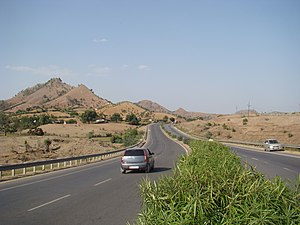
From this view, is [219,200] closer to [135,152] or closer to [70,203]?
[70,203]

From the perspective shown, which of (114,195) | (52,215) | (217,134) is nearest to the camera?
(52,215)

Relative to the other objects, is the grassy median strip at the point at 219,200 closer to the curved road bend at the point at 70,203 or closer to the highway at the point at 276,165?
the highway at the point at 276,165

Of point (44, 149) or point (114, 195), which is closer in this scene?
point (114, 195)

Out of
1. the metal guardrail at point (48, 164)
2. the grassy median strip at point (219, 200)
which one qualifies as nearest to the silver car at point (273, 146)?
the metal guardrail at point (48, 164)

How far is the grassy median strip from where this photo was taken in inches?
190

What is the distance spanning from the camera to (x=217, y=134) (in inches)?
4023

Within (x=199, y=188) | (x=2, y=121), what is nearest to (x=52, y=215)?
(x=199, y=188)

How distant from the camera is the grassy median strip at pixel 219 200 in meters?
4.82

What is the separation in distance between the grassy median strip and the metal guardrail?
1822 centimetres

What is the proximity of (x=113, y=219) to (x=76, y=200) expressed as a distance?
3.87 m

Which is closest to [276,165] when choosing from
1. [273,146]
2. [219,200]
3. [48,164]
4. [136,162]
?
[136,162]

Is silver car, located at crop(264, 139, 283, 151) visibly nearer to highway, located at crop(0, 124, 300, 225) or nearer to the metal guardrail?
the metal guardrail

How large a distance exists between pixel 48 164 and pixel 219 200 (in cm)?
2665

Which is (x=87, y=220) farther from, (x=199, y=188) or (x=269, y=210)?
(x=269, y=210)
